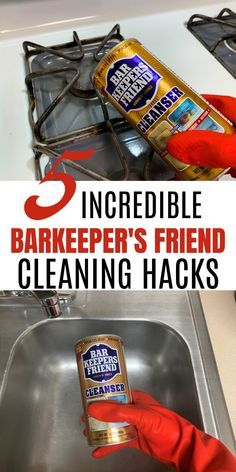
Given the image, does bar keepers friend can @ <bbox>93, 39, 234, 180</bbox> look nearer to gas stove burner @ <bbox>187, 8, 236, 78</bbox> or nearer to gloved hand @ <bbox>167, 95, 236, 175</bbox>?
gloved hand @ <bbox>167, 95, 236, 175</bbox>

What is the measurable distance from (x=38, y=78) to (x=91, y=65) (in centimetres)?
12

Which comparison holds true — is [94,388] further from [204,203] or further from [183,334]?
[204,203]

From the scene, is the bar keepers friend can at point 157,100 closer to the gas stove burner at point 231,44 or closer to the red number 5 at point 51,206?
the red number 5 at point 51,206

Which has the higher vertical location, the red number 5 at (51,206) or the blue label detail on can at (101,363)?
the red number 5 at (51,206)

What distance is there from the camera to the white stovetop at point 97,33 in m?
0.87

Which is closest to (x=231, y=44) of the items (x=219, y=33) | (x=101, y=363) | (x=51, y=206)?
(x=219, y=33)

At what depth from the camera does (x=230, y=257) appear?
0.70m

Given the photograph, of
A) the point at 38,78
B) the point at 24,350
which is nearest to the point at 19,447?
the point at 24,350

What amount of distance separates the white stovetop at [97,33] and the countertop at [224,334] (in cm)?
43

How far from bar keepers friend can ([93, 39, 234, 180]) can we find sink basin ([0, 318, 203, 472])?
30 centimetres

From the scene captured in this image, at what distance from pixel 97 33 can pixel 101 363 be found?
2.63ft

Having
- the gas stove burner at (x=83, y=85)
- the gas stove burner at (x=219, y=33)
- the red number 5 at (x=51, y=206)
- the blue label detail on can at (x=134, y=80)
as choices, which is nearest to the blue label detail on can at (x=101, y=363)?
the red number 5 at (x=51, y=206)

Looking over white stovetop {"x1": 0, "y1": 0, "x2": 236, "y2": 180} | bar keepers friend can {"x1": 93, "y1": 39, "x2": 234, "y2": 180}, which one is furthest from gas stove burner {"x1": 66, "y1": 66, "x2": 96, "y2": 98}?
bar keepers friend can {"x1": 93, "y1": 39, "x2": 234, "y2": 180}

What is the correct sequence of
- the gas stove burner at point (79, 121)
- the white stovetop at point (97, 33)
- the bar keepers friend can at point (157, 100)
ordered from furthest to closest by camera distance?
the white stovetop at point (97, 33) < the gas stove burner at point (79, 121) < the bar keepers friend can at point (157, 100)
